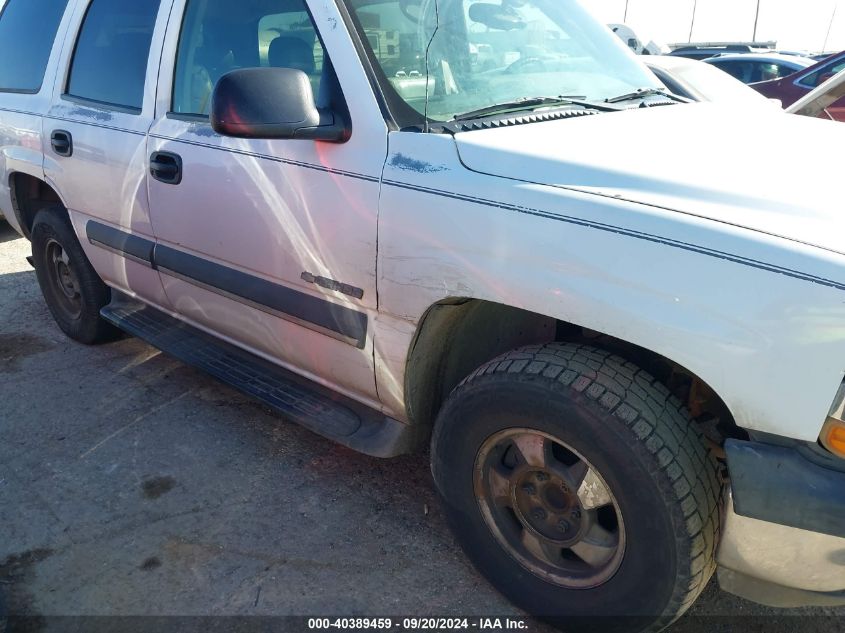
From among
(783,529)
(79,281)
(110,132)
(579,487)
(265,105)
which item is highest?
(265,105)

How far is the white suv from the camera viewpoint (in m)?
1.63

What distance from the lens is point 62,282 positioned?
4328mm

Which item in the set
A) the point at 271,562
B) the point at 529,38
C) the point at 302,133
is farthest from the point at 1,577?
the point at 529,38

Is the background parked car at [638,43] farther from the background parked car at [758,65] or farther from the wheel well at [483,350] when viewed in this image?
the wheel well at [483,350]

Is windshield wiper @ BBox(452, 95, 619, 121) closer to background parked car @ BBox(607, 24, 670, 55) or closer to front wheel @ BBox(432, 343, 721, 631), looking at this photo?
front wheel @ BBox(432, 343, 721, 631)

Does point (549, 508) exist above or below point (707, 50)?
below

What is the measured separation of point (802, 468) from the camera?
161cm

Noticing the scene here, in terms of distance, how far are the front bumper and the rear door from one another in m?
2.55

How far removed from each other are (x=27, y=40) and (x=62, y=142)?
100 centimetres

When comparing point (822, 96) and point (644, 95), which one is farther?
point (822, 96)

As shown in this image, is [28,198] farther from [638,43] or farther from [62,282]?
[638,43]

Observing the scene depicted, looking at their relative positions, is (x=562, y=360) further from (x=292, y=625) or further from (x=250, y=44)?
(x=250, y=44)

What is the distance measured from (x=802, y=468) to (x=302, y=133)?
5.33ft

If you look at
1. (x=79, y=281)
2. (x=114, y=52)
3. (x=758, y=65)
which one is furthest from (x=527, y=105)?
(x=758, y=65)
